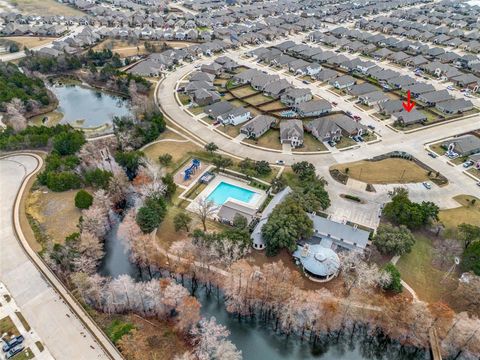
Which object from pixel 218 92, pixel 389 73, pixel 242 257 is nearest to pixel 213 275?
pixel 242 257

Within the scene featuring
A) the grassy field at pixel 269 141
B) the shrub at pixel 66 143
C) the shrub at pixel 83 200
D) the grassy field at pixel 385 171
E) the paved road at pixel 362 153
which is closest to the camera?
the shrub at pixel 83 200

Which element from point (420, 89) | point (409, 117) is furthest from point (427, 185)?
point (420, 89)

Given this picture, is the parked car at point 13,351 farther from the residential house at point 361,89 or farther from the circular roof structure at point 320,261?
the residential house at point 361,89

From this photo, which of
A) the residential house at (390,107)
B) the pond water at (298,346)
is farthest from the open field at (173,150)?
the residential house at (390,107)

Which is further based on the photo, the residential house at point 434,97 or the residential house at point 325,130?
the residential house at point 434,97

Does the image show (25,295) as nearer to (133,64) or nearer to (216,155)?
(216,155)

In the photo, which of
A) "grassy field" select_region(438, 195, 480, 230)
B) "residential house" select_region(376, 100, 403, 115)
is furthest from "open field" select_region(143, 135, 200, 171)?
"residential house" select_region(376, 100, 403, 115)

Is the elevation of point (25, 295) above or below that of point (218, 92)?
below

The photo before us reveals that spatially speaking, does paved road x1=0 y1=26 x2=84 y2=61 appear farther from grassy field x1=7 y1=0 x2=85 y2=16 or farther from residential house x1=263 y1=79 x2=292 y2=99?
residential house x1=263 y1=79 x2=292 y2=99
